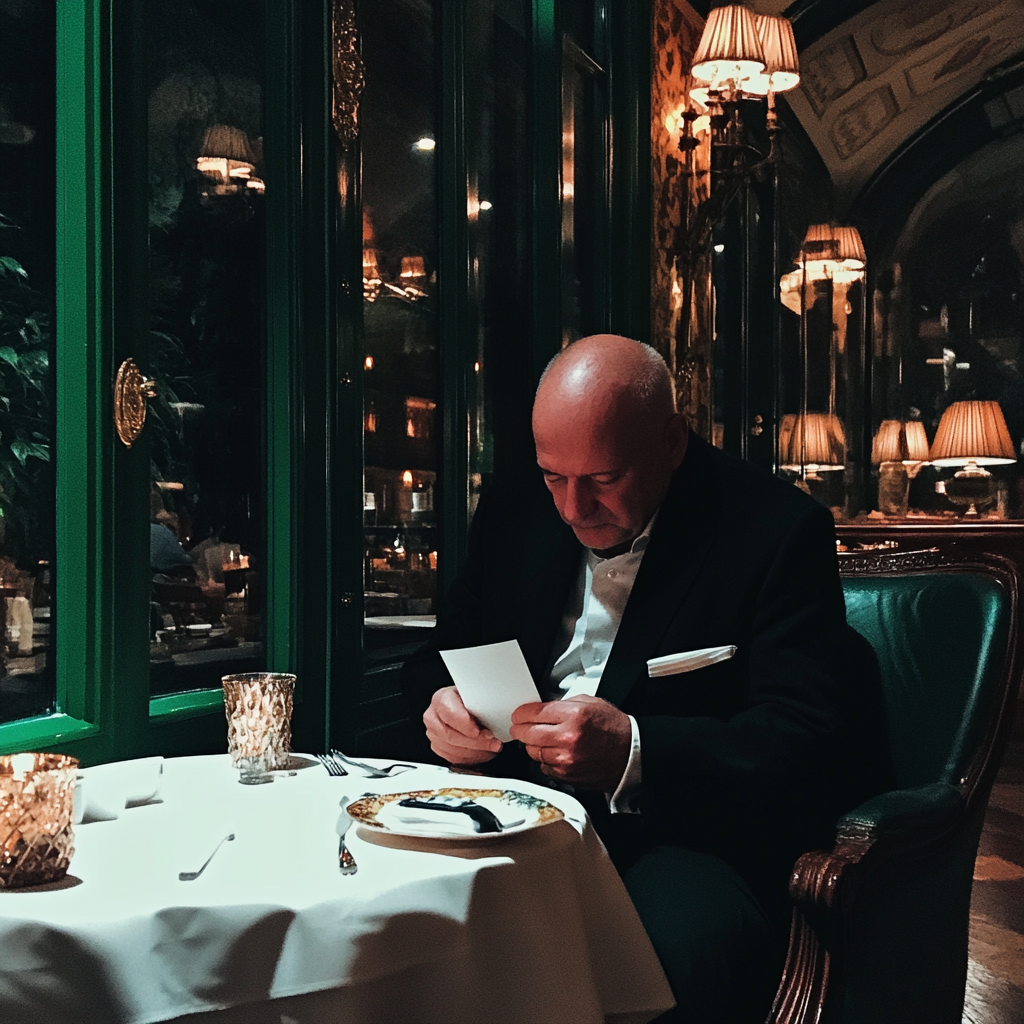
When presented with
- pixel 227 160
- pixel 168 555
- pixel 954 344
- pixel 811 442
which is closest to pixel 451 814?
pixel 168 555

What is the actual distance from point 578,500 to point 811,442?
5321mm

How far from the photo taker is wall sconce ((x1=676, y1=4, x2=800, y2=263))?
434 cm

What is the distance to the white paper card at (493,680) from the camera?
1.51 m

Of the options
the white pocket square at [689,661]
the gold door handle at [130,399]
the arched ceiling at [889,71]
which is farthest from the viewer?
the arched ceiling at [889,71]

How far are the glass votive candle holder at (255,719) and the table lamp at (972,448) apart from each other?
6.24 m

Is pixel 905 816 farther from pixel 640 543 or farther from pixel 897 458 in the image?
pixel 897 458

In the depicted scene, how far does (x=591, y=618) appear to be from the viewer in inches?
78.7

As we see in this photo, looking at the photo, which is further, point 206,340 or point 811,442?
point 811,442

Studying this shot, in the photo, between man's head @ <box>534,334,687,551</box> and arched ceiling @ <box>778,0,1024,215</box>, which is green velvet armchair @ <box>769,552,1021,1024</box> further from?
arched ceiling @ <box>778,0,1024,215</box>

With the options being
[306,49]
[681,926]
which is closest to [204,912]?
[681,926]

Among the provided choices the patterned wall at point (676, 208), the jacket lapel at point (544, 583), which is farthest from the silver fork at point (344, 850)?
the patterned wall at point (676, 208)

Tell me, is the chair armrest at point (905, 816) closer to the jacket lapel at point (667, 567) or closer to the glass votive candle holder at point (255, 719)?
the jacket lapel at point (667, 567)

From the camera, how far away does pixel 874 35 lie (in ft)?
21.9

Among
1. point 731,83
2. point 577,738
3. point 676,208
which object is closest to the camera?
point 577,738
